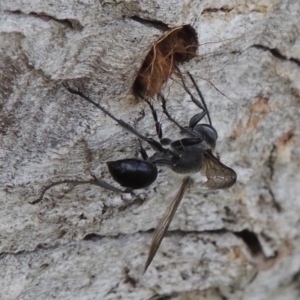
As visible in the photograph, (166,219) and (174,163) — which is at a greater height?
(174,163)

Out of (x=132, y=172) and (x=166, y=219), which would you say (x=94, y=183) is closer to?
(x=132, y=172)

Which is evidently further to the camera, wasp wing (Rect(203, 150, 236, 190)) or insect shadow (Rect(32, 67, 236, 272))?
wasp wing (Rect(203, 150, 236, 190))

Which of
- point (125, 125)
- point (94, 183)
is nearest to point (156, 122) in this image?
point (125, 125)

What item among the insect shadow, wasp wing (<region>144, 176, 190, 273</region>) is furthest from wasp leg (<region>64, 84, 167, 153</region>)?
wasp wing (<region>144, 176, 190, 273</region>)

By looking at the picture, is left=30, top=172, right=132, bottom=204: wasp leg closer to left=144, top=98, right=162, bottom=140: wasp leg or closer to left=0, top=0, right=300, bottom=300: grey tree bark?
left=0, top=0, right=300, bottom=300: grey tree bark

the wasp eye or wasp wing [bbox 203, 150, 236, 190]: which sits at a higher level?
the wasp eye

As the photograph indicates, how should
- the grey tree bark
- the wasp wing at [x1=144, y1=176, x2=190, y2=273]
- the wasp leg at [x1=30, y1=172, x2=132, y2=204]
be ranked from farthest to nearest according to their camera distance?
the wasp wing at [x1=144, y1=176, x2=190, y2=273] < the wasp leg at [x1=30, y1=172, x2=132, y2=204] < the grey tree bark

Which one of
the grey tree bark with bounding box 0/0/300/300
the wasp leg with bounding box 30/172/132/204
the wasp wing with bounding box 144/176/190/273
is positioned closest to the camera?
the grey tree bark with bounding box 0/0/300/300

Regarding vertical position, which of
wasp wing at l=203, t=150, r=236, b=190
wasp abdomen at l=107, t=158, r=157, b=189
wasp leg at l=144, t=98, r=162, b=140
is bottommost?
wasp abdomen at l=107, t=158, r=157, b=189
